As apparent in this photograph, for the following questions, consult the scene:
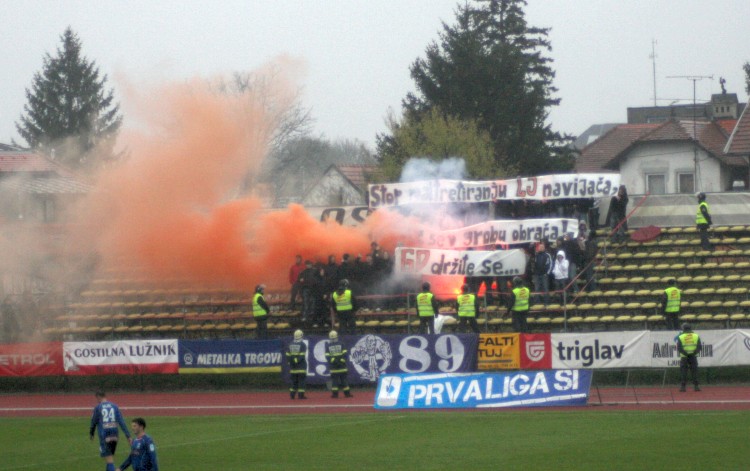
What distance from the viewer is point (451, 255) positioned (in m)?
33.0

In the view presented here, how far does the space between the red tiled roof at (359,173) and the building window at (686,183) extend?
1427cm

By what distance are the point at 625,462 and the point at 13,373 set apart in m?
21.6

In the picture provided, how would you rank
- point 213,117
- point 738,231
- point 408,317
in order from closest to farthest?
point 408,317, point 738,231, point 213,117

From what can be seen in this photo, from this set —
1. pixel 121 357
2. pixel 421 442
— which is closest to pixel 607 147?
pixel 121 357

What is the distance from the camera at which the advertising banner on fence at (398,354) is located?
2958 centimetres

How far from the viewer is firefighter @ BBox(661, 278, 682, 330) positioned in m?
29.3

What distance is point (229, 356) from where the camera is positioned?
31766mm

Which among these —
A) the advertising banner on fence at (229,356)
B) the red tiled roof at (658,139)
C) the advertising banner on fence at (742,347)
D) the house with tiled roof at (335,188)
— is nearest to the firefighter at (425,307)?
the advertising banner on fence at (229,356)

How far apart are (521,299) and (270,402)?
7.04 m

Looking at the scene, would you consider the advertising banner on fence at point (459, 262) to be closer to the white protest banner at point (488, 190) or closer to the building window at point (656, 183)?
the white protest banner at point (488, 190)

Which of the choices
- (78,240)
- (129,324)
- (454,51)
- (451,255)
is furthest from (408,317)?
(454,51)

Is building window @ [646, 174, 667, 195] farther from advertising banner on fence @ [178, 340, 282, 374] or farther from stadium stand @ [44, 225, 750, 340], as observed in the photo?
advertising banner on fence @ [178, 340, 282, 374]

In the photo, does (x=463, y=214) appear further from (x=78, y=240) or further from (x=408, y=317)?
(x=78, y=240)

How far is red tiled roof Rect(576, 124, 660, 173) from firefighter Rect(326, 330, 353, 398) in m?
38.1
